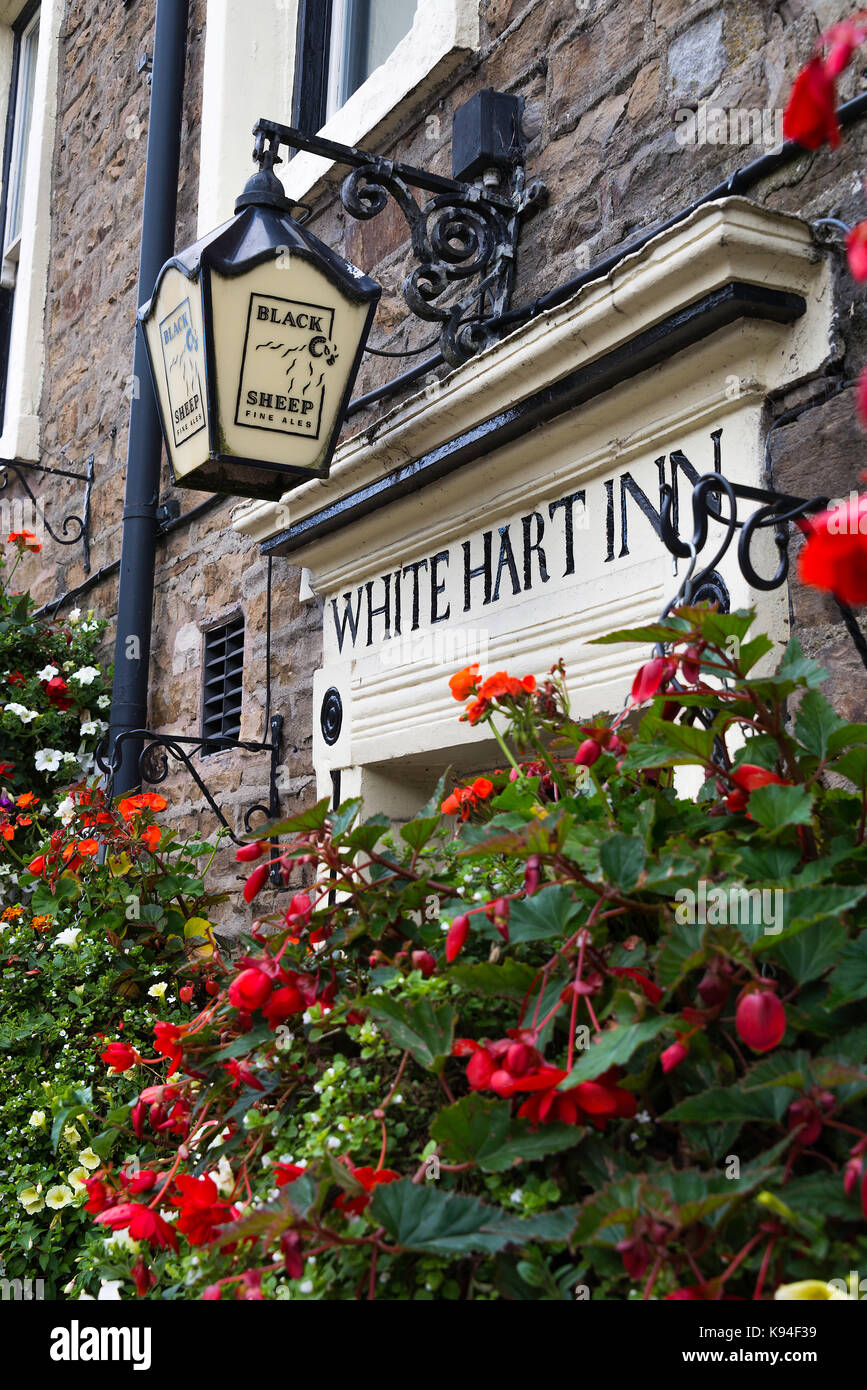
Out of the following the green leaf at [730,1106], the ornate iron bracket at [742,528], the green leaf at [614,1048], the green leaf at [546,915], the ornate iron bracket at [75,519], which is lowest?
the green leaf at [730,1106]

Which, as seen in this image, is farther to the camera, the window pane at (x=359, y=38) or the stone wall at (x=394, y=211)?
the window pane at (x=359, y=38)

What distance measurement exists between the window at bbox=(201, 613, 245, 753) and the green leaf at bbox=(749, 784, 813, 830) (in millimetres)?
3152

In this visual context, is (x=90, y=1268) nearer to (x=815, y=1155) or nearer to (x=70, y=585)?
(x=815, y=1155)

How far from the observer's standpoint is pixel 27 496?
21.9 feet

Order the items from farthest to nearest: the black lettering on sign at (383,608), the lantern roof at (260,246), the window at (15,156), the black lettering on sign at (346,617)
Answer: the window at (15,156) < the black lettering on sign at (346,617) < the black lettering on sign at (383,608) < the lantern roof at (260,246)

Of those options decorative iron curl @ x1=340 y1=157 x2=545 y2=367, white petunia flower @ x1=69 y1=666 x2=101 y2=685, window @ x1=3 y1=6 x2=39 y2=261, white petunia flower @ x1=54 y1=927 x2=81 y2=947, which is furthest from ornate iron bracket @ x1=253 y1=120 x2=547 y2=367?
window @ x1=3 y1=6 x2=39 y2=261

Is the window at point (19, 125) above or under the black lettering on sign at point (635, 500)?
above

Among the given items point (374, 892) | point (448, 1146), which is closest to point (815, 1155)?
point (448, 1146)

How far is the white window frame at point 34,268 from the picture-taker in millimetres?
6512

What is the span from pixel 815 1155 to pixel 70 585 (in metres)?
5.40

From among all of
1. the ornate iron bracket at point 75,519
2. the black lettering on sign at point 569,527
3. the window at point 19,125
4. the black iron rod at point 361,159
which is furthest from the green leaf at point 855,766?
A: the window at point 19,125

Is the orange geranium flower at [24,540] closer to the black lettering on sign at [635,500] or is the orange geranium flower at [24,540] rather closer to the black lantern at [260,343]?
the black lantern at [260,343]

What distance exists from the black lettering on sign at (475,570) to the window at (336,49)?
6.65 ft

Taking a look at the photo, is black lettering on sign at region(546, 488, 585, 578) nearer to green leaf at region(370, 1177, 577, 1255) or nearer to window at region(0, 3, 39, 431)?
green leaf at region(370, 1177, 577, 1255)
